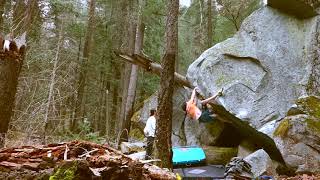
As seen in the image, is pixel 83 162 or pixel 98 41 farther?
pixel 98 41

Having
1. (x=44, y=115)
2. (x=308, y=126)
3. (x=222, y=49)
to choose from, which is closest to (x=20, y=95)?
(x=44, y=115)

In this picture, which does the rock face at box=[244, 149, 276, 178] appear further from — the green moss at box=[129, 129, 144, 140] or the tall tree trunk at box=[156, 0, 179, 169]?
the green moss at box=[129, 129, 144, 140]

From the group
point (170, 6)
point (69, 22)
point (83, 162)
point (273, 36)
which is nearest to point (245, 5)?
point (273, 36)

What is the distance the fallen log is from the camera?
11562 mm

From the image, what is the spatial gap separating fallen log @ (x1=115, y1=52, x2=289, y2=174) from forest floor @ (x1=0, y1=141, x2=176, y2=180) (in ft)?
28.2

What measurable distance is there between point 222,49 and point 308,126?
17.5 feet

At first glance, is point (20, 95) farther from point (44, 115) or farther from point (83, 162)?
point (83, 162)

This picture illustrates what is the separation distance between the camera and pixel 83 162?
8.87 feet

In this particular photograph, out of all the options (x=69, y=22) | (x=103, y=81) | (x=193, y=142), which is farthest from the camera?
(x=103, y=81)

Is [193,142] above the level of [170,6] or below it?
below

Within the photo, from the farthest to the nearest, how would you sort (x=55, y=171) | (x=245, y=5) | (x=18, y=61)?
(x=245, y=5) < (x=18, y=61) < (x=55, y=171)

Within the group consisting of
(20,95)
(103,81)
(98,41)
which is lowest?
(20,95)

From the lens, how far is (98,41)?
995 inches

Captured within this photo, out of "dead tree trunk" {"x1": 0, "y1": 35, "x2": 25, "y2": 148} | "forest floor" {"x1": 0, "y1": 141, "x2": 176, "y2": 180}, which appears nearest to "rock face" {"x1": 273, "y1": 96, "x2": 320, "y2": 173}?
"dead tree trunk" {"x1": 0, "y1": 35, "x2": 25, "y2": 148}
